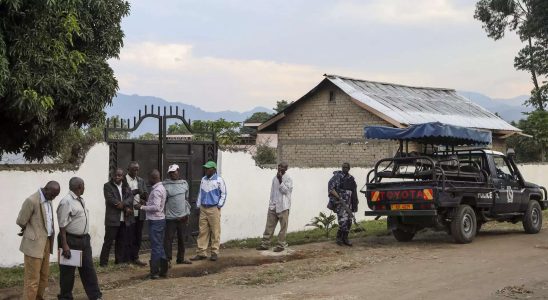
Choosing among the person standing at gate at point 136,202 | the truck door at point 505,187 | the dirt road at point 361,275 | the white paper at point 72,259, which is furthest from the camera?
the truck door at point 505,187

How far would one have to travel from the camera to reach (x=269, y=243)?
12516mm

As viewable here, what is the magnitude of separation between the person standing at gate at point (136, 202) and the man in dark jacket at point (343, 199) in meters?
3.70

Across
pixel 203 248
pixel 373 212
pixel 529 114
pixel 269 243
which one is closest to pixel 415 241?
pixel 373 212

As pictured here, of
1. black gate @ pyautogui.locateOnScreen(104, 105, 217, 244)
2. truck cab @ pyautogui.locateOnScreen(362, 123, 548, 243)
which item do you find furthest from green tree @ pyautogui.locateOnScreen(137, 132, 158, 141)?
truck cab @ pyautogui.locateOnScreen(362, 123, 548, 243)

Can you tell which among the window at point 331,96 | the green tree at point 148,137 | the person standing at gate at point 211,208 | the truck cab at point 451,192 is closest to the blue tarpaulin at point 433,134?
the truck cab at point 451,192

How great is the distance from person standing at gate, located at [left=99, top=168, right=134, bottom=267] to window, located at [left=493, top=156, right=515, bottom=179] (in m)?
7.99

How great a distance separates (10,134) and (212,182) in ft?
12.3

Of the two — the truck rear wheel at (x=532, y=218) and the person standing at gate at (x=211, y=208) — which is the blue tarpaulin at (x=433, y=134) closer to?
the truck rear wheel at (x=532, y=218)

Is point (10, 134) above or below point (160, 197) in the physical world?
above

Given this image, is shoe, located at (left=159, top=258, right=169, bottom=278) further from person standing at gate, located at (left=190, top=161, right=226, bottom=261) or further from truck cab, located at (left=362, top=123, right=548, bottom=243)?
truck cab, located at (left=362, top=123, right=548, bottom=243)

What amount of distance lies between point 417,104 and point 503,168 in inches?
424

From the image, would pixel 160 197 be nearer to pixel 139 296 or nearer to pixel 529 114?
pixel 139 296

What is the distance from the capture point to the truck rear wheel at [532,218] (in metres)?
14.4

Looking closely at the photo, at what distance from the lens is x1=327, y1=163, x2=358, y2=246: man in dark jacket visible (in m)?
12.4
